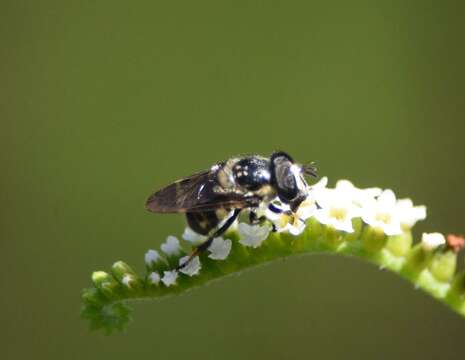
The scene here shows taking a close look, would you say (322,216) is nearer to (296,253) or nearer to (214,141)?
(296,253)

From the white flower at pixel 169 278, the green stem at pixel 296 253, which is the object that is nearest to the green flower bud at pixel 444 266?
the green stem at pixel 296 253

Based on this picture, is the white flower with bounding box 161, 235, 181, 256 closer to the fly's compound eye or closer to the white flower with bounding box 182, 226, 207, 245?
the white flower with bounding box 182, 226, 207, 245

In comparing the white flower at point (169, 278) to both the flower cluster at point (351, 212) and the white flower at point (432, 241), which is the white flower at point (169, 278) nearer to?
the flower cluster at point (351, 212)

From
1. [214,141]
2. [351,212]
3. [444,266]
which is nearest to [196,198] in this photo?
[351,212]

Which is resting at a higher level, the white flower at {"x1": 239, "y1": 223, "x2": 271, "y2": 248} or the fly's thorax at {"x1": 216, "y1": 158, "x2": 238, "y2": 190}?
the fly's thorax at {"x1": 216, "y1": 158, "x2": 238, "y2": 190}

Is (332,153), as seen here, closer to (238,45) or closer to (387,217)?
(238,45)

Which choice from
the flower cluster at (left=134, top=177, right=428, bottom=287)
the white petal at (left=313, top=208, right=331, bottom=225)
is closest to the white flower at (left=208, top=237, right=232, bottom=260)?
the flower cluster at (left=134, top=177, right=428, bottom=287)
